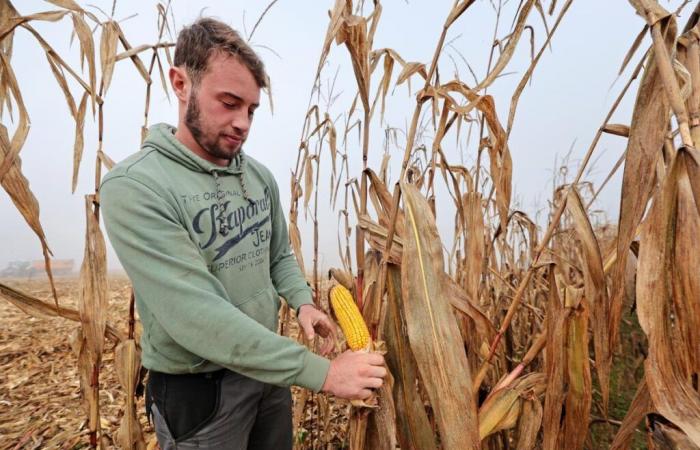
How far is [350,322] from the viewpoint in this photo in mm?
1046

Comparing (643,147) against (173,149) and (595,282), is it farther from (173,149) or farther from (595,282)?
(173,149)

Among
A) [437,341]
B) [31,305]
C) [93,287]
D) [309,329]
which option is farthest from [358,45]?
[31,305]

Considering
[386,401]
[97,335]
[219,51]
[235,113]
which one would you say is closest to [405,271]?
[386,401]

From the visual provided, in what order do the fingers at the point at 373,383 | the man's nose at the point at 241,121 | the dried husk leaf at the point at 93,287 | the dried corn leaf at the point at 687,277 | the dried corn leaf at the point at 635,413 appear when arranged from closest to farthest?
1. the dried corn leaf at the point at 687,277
2. the fingers at the point at 373,383
3. the dried corn leaf at the point at 635,413
4. the man's nose at the point at 241,121
5. the dried husk leaf at the point at 93,287

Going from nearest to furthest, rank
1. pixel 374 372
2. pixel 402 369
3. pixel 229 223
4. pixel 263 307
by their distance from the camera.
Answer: pixel 374 372, pixel 402 369, pixel 229 223, pixel 263 307

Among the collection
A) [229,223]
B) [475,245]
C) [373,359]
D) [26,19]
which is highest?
[26,19]

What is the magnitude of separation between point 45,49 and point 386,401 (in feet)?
5.29

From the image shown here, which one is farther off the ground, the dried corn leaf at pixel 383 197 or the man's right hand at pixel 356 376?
the dried corn leaf at pixel 383 197

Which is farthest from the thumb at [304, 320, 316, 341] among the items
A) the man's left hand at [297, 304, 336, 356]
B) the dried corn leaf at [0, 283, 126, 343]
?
the dried corn leaf at [0, 283, 126, 343]

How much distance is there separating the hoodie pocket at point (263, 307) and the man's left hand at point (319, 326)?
0.12 metres

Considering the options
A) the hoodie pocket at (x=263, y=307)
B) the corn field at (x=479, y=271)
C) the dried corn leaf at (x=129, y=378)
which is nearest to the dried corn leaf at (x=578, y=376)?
the corn field at (x=479, y=271)

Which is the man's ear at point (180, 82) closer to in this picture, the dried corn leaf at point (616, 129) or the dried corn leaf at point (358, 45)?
the dried corn leaf at point (358, 45)

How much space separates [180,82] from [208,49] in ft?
0.57

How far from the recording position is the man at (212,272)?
0.97 m
